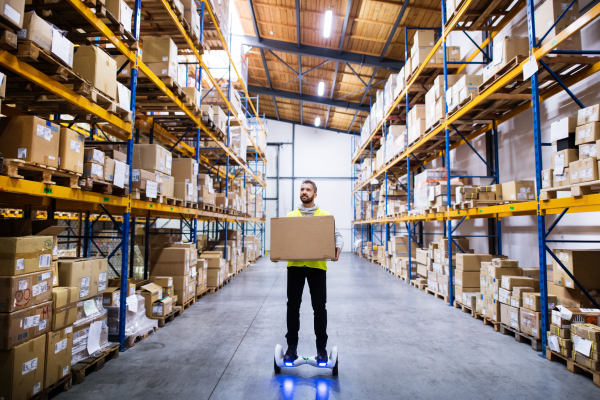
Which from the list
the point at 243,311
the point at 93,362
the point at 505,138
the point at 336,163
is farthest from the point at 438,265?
the point at 336,163

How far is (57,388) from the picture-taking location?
3.08 m

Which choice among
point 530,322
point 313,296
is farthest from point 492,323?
point 313,296

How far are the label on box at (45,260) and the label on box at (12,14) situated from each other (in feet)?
5.88

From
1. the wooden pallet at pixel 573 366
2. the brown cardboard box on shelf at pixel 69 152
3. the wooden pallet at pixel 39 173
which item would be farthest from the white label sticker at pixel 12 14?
the wooden pallet at pixel 573 366

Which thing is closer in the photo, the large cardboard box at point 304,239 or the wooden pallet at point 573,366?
the large cardboard box at point 304,239

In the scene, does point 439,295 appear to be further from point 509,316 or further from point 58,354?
point 58,354

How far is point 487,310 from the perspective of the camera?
5.25 m

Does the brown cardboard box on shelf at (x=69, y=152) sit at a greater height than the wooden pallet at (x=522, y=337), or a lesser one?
greater

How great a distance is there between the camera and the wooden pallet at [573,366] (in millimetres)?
3214

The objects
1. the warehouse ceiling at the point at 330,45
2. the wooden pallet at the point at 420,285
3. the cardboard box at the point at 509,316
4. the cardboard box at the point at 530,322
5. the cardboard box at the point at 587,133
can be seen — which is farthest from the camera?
the warehouse ceiling at the point at 330,45

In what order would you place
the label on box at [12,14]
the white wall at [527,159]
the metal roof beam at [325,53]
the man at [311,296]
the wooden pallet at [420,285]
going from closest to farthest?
the label on box at [12,14]
the man at [311,296]
the white wall at [527,159]
the wooden pallet at [420,285]
the metal roof beam at [325,53]

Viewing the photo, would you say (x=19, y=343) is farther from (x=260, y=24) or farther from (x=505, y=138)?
(x=260, y=24)

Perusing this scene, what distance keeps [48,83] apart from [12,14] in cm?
58

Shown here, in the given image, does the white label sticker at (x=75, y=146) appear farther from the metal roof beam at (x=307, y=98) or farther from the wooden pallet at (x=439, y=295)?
the metal roof beam at (x=307, y=98)
